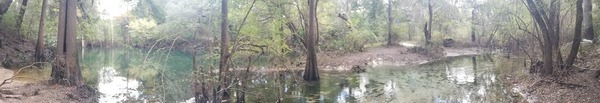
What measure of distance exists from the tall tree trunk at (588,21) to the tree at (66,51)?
65.7ft

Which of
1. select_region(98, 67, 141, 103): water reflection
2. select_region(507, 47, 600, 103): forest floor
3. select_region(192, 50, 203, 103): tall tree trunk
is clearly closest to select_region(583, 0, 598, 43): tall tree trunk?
select_region(507, 47, 600, 103): forest floor

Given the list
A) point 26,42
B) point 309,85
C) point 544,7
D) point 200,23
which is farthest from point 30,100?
point 26,42

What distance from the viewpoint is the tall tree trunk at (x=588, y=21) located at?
1962cm

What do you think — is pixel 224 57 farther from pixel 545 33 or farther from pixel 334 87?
pixel 545 33

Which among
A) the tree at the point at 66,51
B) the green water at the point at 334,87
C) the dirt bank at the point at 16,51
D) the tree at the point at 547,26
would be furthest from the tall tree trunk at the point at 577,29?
the dirt bank at the point at 16,51

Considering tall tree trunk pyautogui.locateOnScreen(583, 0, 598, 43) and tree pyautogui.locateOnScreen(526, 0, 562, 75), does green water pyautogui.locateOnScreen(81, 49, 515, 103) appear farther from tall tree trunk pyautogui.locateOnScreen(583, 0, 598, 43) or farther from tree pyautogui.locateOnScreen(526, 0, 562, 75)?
tall tree trunk pyautogui.locateOnScreen(583, 0, 598, 43)

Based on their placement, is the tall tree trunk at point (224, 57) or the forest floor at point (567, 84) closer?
the tall tree trunk at point (224, 57)

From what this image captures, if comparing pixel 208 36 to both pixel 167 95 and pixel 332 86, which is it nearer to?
pixel 167 95

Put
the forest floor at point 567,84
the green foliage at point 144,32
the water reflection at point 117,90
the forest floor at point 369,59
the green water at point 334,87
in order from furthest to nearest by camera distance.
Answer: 1. the forest floor at point 369,59
2. the water reflection at point 117,90
3. the green water at point 334,87
4. the green foliage at point 144,32
5. the forest floor at point 567,84

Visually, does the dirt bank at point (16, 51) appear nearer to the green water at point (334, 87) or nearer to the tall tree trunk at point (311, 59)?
the green water at point (334, 87)

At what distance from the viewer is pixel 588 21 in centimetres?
2030

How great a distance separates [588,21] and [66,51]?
21547mm

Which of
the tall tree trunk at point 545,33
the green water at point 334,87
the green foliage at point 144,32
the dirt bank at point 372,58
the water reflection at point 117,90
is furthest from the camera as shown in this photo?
the dirt bank at point 372,58

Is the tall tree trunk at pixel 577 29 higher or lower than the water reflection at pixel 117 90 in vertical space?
higher
